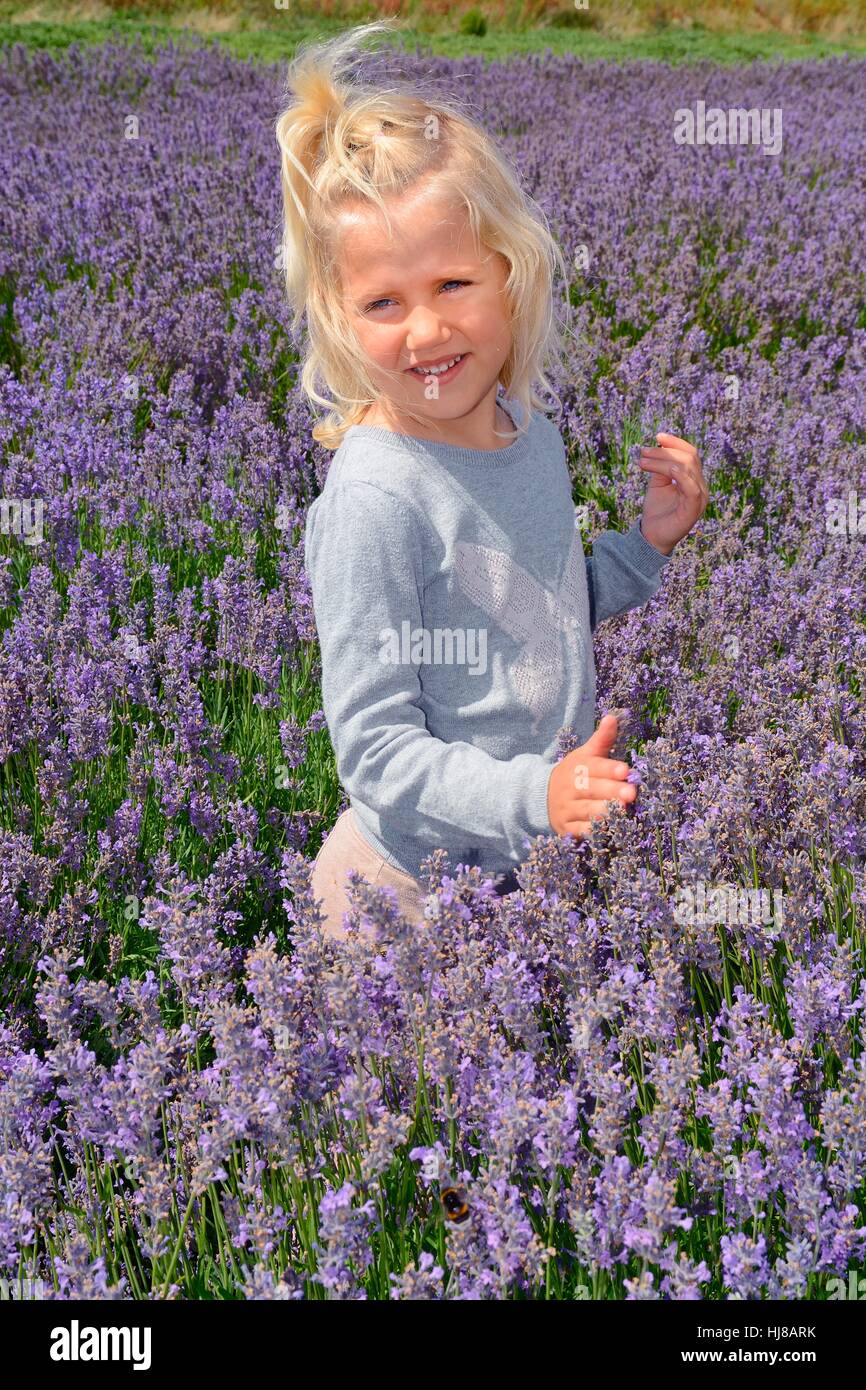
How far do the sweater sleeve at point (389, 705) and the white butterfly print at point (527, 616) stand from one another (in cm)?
10

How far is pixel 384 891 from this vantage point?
63.1 inches

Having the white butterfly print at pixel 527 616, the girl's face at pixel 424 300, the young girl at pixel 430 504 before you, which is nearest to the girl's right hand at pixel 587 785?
the young girl at pixel 430 504

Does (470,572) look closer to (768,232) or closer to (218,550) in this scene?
(218,550)

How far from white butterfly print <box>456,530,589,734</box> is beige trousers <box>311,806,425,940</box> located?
0.39 m

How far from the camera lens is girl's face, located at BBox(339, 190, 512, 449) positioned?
2004 millimetres

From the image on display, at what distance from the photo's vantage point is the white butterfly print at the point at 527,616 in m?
2.24

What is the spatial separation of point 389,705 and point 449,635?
0.22 meters

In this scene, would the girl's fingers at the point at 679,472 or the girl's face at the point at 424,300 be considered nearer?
the girl's face at the point at 424,300

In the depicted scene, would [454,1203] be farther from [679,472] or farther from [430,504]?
[679,472]

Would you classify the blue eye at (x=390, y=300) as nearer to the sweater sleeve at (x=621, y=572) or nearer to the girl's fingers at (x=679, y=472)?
the girl's fingers at (x=679, y=472)

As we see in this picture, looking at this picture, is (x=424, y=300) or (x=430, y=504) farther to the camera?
(x=430, y=504)

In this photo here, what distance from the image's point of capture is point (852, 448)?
4.17 metres

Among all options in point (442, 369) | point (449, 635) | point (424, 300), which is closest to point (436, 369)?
point (442, 369)

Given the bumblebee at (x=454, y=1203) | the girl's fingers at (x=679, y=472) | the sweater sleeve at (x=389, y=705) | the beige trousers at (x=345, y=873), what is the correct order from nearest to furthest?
the bumblebee at (x=454, y=1203), the sweater sleeve at (x=389, y=705), the beige trousers at (x=345, y=873), the girl's fingers at (x=679, y=472)
